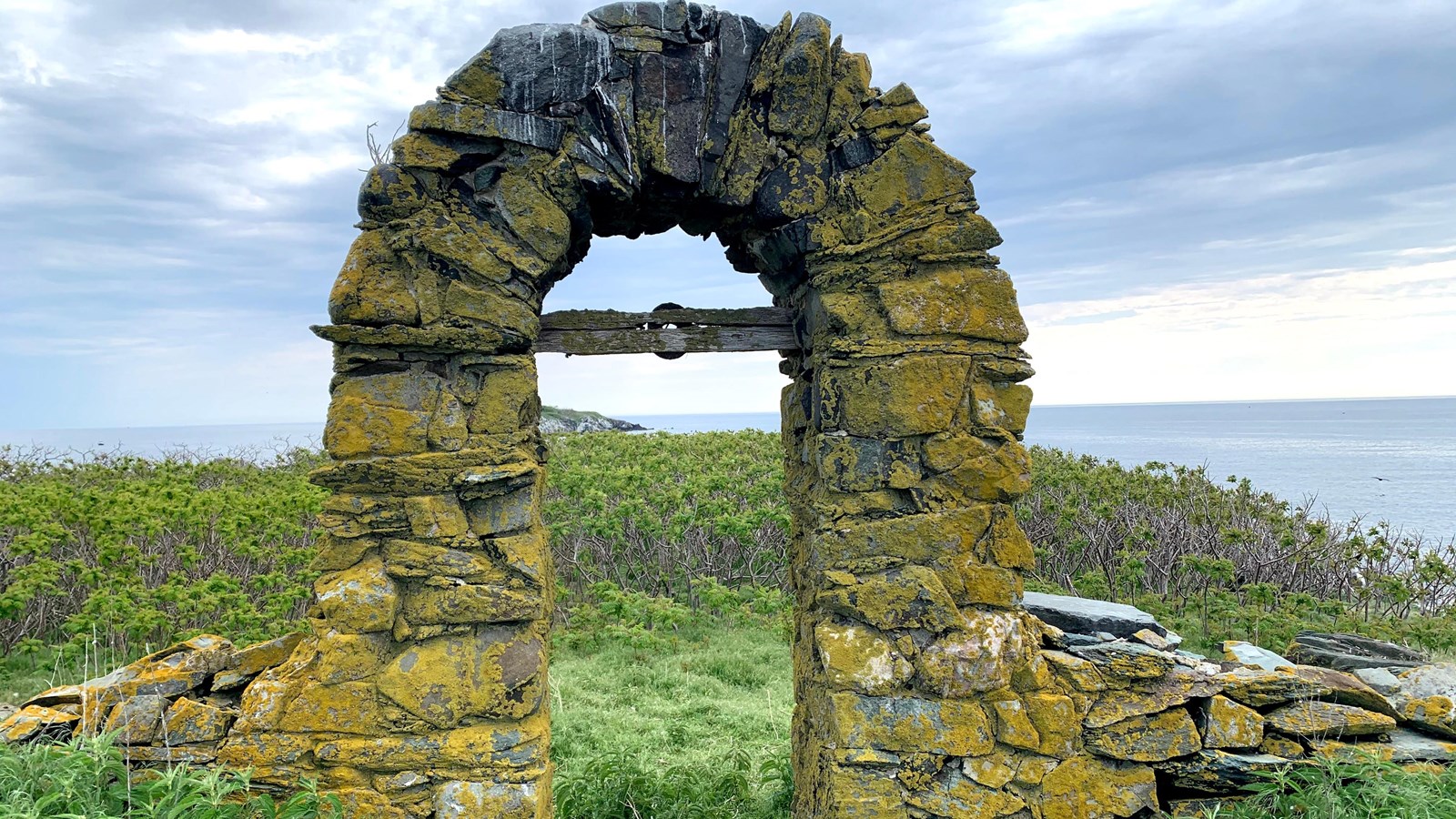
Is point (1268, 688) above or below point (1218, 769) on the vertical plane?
above

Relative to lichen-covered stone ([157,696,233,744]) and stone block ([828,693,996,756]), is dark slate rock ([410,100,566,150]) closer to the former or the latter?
lichen-covered stone ([157,696,233,744])

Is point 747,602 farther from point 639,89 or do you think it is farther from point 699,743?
point 639,89

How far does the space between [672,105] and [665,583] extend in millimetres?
8217

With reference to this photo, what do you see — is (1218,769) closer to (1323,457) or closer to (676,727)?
(676,727)

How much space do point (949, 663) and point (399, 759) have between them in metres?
2.27

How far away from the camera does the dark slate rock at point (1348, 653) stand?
432cm

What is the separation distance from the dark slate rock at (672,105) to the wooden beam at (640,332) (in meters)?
0.71

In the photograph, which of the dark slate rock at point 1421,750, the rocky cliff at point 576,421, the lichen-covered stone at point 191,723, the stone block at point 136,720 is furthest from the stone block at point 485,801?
the rocky cliff at point 576,421

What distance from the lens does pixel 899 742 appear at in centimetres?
343

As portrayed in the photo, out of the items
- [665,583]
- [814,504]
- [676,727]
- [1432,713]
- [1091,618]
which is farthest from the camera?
[665,583]

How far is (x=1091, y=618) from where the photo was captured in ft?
13.4

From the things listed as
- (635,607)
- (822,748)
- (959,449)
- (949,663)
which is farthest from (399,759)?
(635,607)

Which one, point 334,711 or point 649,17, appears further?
point 649,17

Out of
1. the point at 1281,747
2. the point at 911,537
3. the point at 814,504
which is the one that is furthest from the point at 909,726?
the point at 1281,747
